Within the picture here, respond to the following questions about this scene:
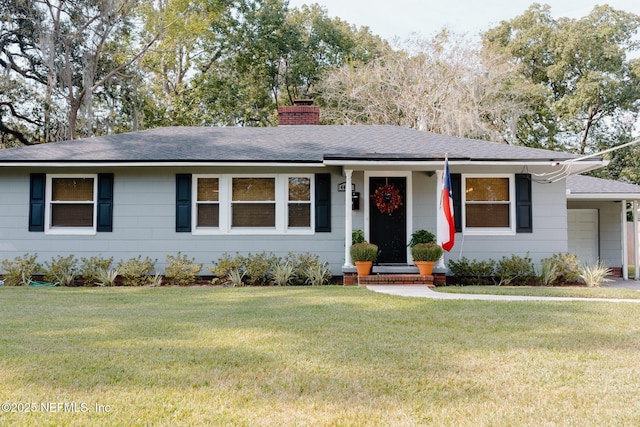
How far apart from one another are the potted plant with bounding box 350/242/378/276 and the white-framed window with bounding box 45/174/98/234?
5665 mm

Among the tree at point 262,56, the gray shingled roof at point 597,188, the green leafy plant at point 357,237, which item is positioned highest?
the tree at point 262,56

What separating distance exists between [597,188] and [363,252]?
7.14 meters

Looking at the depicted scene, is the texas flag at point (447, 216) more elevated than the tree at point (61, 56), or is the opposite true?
the tree at point (61, 56)

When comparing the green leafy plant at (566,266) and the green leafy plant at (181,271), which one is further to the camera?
the green leafy plant at (566,266)

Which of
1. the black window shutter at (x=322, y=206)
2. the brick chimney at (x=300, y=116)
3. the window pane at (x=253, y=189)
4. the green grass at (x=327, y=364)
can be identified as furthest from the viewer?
the brick chimney at (x=300, y=116)

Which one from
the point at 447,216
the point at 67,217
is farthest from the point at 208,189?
the point at 447,216

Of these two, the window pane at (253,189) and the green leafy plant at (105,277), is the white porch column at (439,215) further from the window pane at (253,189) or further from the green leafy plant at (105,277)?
the green leafy plant at (105,277)

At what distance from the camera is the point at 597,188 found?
13.5m

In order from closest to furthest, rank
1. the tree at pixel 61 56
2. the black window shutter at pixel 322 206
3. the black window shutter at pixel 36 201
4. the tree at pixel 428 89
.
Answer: the black window shutter at pixel 322 206 → the black window shutter at pixel 36 201 → the tree at pixel 61 56 → the tree at pixel 428 89

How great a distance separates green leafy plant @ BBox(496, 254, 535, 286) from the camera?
10820mm

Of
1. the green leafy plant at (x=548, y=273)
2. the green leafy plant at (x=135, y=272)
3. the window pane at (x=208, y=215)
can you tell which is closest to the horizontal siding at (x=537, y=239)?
the green leafy plant at (x=548, y=273)

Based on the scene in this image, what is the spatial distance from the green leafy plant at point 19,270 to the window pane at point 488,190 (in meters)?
9.15

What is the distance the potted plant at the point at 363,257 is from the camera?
1009cm

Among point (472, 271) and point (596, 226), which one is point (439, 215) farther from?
point (596, 226)
